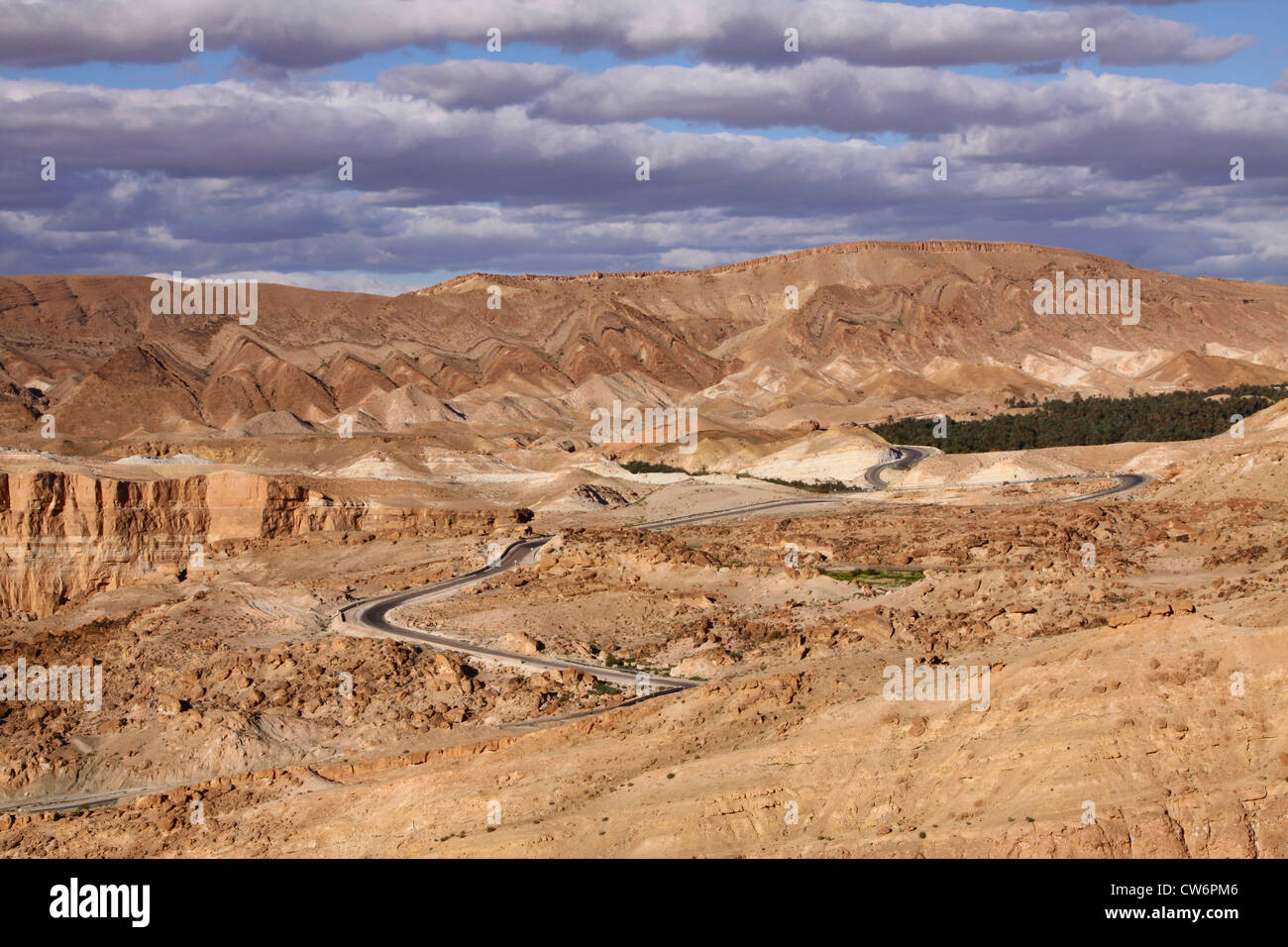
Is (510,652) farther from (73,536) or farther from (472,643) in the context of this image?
(73,536)

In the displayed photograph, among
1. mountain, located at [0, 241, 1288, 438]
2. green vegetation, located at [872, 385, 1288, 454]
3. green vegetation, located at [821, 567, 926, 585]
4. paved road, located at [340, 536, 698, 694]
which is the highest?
mountain, located at [0, 241, 1288, 438]

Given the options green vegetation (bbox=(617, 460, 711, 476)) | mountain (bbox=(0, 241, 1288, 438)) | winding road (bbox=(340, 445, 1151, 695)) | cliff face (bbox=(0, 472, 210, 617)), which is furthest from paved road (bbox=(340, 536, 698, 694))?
mountain (bbox=(0, 241, 1288, 438))

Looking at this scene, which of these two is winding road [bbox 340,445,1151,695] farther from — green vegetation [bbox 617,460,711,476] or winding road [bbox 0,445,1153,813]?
green vegetation [bbox 617,460,711,476]
